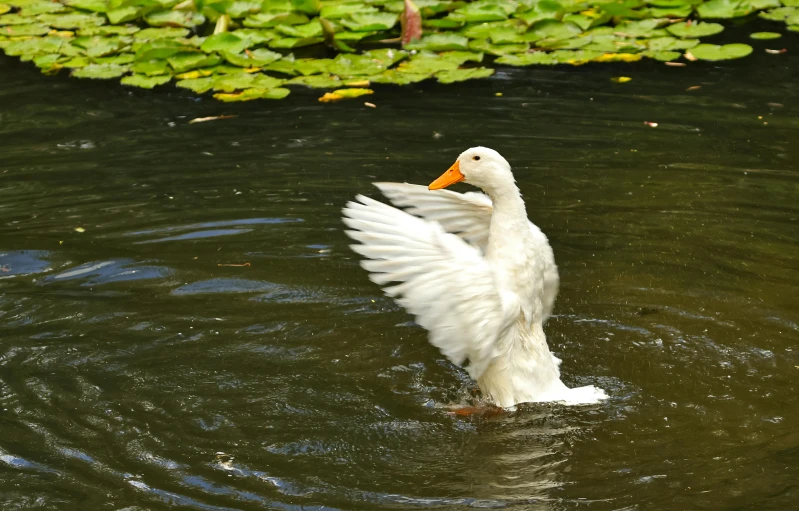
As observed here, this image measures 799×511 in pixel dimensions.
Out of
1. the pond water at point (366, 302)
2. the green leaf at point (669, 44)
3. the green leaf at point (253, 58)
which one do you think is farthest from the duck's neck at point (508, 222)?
the green leaf at point (669, 44)

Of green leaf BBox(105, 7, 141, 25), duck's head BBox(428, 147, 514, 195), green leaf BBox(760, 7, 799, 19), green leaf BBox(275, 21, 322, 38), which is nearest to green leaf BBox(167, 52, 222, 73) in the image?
green leaf BBox(275, 21, 322, 38)

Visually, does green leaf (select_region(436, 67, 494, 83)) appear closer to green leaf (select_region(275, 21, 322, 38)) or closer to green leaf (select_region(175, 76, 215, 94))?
green leaf (select_region(275, 21, 322, 38))

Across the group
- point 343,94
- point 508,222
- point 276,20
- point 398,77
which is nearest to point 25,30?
point 276,20

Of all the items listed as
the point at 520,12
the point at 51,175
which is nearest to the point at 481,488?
the point at 51,175

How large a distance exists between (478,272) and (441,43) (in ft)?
17.0

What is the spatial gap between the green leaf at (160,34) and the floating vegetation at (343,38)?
0.02 m

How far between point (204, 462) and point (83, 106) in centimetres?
508

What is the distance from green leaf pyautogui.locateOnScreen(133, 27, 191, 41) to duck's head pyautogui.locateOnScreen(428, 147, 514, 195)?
17.9ft

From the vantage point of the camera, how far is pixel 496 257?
464 centimetres

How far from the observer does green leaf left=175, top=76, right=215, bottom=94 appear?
8426mm

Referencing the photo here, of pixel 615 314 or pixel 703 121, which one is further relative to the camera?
pixel 703 121

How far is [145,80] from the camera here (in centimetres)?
855

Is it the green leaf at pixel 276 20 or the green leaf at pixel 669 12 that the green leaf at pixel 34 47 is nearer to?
the green leaf at pixel 276 20

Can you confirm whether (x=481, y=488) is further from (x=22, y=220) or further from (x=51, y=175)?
(x=51, y=175)
